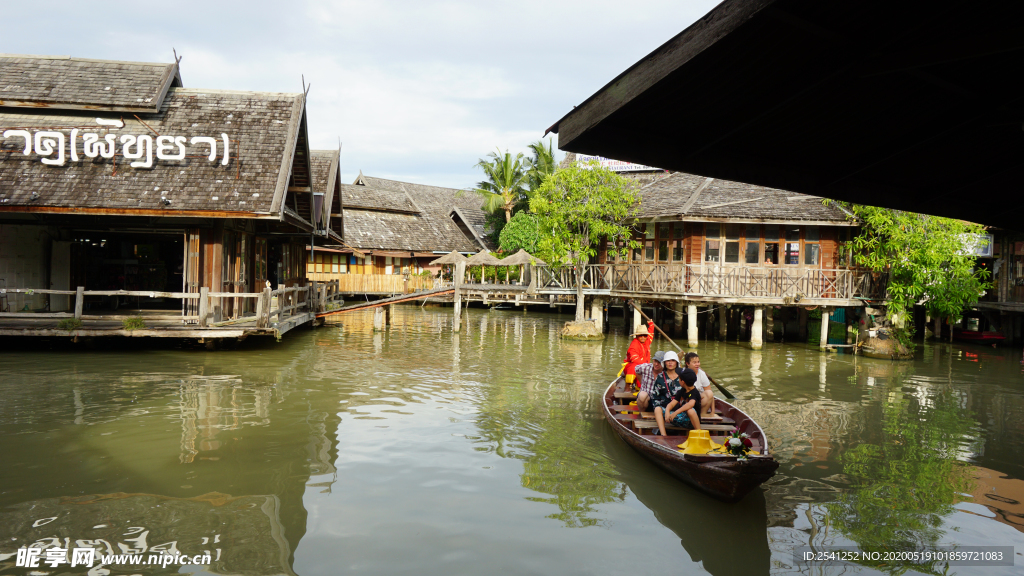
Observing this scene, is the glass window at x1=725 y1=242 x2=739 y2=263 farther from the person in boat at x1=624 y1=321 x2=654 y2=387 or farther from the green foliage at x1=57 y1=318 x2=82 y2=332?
the green foliage at x1=57 y1=318 x2=82 y2=332

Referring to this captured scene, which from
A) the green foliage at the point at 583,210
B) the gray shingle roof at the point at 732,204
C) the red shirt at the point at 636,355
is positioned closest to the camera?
the red shirt at the point at 636,355

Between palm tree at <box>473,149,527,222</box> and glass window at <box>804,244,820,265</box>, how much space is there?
21.6 metres

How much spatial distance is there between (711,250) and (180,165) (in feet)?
56.0

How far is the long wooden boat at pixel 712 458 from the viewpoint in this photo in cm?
676

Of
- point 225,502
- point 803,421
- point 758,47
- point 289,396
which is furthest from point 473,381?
point 758,47

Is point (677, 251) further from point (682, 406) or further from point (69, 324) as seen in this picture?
point (69, 324)

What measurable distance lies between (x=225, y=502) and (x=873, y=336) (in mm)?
19722

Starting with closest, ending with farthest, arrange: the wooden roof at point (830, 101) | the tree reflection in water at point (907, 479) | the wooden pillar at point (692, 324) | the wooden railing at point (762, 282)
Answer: the wooden roof at point (830, 101) → the tree reflection in water at point (907, 479) → the wooden railing at point (762, 282) → the wooden pillar at point (692, 324)

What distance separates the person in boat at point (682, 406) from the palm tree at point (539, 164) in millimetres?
31364

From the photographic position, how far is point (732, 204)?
22.6m

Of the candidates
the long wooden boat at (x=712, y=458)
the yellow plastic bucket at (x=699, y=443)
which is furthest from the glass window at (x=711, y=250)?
the yellow plastic bucket at (x=699, y=443)

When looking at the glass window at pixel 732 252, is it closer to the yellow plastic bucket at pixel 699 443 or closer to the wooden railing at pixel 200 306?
the wooden railing at pixel 200 306

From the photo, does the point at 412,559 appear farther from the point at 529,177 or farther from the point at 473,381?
the point at 529,177

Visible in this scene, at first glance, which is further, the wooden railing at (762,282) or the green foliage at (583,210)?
the green foliage at (583,210)
